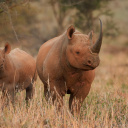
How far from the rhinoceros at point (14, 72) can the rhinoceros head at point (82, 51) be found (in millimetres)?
1446

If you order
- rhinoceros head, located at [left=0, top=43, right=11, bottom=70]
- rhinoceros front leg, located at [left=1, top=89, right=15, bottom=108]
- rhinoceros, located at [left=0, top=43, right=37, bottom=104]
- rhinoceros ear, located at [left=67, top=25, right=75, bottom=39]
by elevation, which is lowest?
rhinoceros front leg, located at [left=1, top=89, right=15, bottom=108]

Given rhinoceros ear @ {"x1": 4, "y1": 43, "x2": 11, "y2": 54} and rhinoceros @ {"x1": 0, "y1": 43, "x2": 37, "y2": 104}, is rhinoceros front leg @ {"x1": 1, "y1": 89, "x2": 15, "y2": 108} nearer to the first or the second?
rhinoceros @ {"x1": 0, "y1": 43, "x2": 37, "y2": 104}

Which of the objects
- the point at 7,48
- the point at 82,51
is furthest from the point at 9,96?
the point at 82,51

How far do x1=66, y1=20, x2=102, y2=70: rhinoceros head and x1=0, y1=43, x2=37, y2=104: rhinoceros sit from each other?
4.74 feet

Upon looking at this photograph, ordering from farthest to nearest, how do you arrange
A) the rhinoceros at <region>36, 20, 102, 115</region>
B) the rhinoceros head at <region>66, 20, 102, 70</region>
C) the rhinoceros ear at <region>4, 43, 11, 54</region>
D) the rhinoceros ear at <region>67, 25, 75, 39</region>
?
1. the rhinoceros ear at <region>4, 43, 11, 54</region>
2. the rhinoceros ear at <region>67, 25, 75, 39</region>
3. the rhinoceros at <region>36, 20, 102, 115</region>
4. the rhinoceros head at <region>66, 20, 102, 70</region>

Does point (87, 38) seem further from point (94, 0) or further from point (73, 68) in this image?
point (94, 0)

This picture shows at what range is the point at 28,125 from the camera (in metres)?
4.78

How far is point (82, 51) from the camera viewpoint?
200 inches

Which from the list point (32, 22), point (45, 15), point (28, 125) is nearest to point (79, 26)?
point (32, 22)

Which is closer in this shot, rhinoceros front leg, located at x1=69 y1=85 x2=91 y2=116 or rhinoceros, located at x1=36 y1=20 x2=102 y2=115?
rhinoceros, located at x1=36 y1=20 x2=102 y2=115

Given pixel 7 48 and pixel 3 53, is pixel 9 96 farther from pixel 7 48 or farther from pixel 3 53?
pixel 7 48

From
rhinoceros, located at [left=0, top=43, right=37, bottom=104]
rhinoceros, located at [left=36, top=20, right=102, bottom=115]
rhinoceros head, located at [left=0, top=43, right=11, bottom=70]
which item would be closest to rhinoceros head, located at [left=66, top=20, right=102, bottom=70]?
rhinoceros, located at [left=36, top=20, right=102, bottom=115]

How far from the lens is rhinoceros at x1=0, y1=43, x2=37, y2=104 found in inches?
262

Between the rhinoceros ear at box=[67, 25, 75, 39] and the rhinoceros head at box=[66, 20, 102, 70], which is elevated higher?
the rhinoceros ear at box=[67, 25, 75, 39]
